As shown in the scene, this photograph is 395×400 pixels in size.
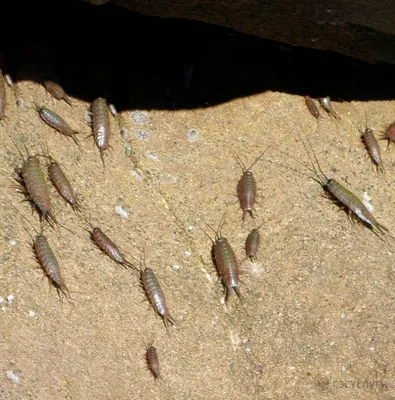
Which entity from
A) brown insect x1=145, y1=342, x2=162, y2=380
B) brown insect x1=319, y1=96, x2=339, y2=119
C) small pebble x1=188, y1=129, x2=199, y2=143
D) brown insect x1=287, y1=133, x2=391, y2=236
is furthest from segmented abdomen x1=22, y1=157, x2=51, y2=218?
brown insect x1=319, y1=96, x2=339, y2=119

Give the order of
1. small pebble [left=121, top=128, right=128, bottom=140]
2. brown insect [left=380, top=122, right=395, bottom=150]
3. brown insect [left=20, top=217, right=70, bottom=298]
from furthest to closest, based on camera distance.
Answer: brown insect [left=380, top=122, right=395, bottom=150]
small pebble [left=121, top=128, right=128, bottom=140]
brown insect [left=20, top=217, right=70, bottom=298]

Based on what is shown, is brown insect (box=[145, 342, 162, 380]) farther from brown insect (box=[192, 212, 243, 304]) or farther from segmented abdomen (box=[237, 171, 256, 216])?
segmented abdomen (box=[237, 171, 256, 216])

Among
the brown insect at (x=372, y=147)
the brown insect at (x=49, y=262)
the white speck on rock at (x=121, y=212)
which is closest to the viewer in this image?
the brown insect at (x=49, y=262)

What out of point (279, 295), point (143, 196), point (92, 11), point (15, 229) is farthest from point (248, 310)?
point (92, 11)

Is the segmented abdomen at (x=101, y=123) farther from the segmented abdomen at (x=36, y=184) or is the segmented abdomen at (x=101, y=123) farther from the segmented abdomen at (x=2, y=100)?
the segmented abdomen at (x=2, y=100)

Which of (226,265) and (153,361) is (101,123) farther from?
(153,361)

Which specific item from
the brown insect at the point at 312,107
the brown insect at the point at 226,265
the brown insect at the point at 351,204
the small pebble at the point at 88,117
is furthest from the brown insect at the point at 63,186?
the brown insect at the point at 312,107
